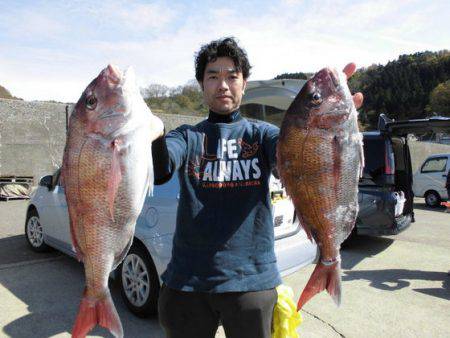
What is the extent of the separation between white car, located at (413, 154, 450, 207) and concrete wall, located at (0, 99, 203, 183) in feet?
41.0

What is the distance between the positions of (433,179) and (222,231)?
46.3ft

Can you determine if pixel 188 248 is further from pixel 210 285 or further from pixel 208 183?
pixel 208 183

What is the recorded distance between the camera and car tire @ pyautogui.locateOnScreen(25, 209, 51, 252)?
20.4 feet

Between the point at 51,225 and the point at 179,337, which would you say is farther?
the point at 51,225

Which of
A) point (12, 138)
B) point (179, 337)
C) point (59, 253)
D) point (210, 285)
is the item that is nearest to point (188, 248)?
point (210, 285)

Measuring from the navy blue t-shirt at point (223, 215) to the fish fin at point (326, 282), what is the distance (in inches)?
13.7

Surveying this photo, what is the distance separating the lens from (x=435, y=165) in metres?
14.3

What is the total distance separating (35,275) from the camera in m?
5.21

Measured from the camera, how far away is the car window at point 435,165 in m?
13.9

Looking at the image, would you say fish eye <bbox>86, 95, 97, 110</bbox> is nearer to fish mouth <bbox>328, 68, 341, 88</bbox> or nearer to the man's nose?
the man's nose

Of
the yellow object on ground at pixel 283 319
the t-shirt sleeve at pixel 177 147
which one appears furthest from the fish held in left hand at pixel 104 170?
the yellow object on ground at pixel 283 319

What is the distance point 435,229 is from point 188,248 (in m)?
8.71

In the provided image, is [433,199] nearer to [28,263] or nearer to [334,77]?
[28,263]

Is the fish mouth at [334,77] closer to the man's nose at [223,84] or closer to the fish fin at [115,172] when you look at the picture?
the man's nose at [223,84]
